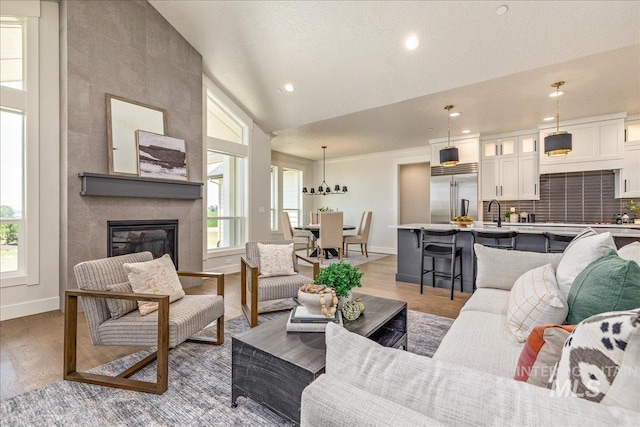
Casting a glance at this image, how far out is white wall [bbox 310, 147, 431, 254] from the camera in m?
→ 7.78

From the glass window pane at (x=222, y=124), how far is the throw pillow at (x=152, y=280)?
10.5ft

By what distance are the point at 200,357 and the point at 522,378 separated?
2.09m

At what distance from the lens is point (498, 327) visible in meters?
1.70

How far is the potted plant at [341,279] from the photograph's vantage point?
1871 millimetres

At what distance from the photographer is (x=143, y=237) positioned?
12.8ft

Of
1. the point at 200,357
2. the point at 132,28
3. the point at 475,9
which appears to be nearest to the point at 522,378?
the point at 200,357

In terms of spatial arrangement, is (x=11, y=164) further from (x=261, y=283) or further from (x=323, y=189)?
(x=323, y=189)

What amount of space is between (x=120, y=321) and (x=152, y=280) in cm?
31

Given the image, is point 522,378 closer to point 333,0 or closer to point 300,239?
point 333,0

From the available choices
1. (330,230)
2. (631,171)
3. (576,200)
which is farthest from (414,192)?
(631,171)

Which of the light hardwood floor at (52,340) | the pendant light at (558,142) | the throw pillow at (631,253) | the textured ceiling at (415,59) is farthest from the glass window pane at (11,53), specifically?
the pendant light at (558,142)

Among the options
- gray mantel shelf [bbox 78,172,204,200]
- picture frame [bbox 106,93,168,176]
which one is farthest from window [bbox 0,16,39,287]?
picture frame [bbox 106,93,168,176]

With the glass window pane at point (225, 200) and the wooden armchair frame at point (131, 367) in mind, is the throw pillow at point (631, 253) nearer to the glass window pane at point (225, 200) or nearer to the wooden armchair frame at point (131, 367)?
the wooden armchair frame at point (131, 367)

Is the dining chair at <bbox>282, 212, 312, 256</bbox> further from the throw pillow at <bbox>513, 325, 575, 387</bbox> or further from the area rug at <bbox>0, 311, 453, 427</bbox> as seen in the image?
the throw pillow at <bbox>513, 325, 575, 387</bbox>
